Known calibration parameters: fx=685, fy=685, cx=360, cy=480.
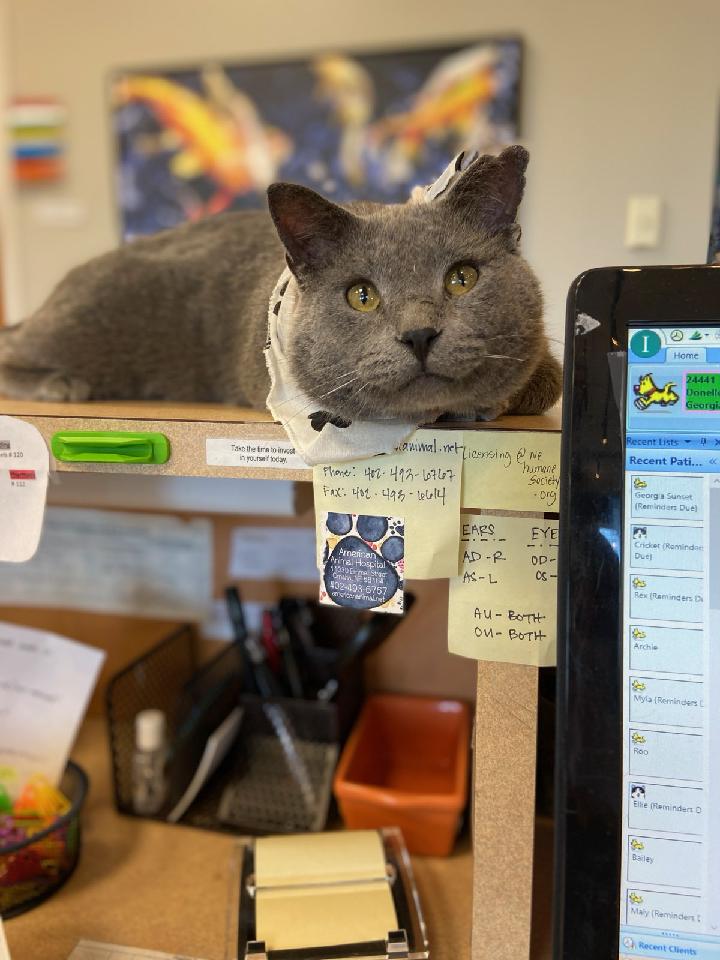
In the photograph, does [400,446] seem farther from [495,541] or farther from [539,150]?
[539,150]

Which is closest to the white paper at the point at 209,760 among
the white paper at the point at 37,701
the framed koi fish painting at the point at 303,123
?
the white paper at the point at 37,701

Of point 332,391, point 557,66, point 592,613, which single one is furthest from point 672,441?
point 557,66

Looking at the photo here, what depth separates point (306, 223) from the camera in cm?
52

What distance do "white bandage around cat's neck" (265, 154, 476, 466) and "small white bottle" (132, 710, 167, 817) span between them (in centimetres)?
46

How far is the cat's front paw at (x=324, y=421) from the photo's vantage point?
51 cm

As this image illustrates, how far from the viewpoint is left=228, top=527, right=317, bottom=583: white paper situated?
89 cm

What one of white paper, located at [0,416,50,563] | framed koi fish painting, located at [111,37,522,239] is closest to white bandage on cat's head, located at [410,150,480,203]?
white paper, located at [0,416,50,563]

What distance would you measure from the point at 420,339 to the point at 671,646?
25 cm

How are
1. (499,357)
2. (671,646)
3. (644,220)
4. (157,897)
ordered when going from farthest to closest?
(644,220)
(157,897)
(499,357)
(671,646)

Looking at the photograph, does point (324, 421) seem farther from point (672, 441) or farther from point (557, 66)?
point (557, 66)

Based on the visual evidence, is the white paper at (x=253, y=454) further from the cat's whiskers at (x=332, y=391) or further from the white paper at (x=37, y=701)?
the white paper at (x=37, y=701)

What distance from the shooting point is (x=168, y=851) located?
0.71 m

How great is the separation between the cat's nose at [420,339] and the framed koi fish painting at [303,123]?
5.19 feet

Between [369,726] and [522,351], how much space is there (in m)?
0.51
